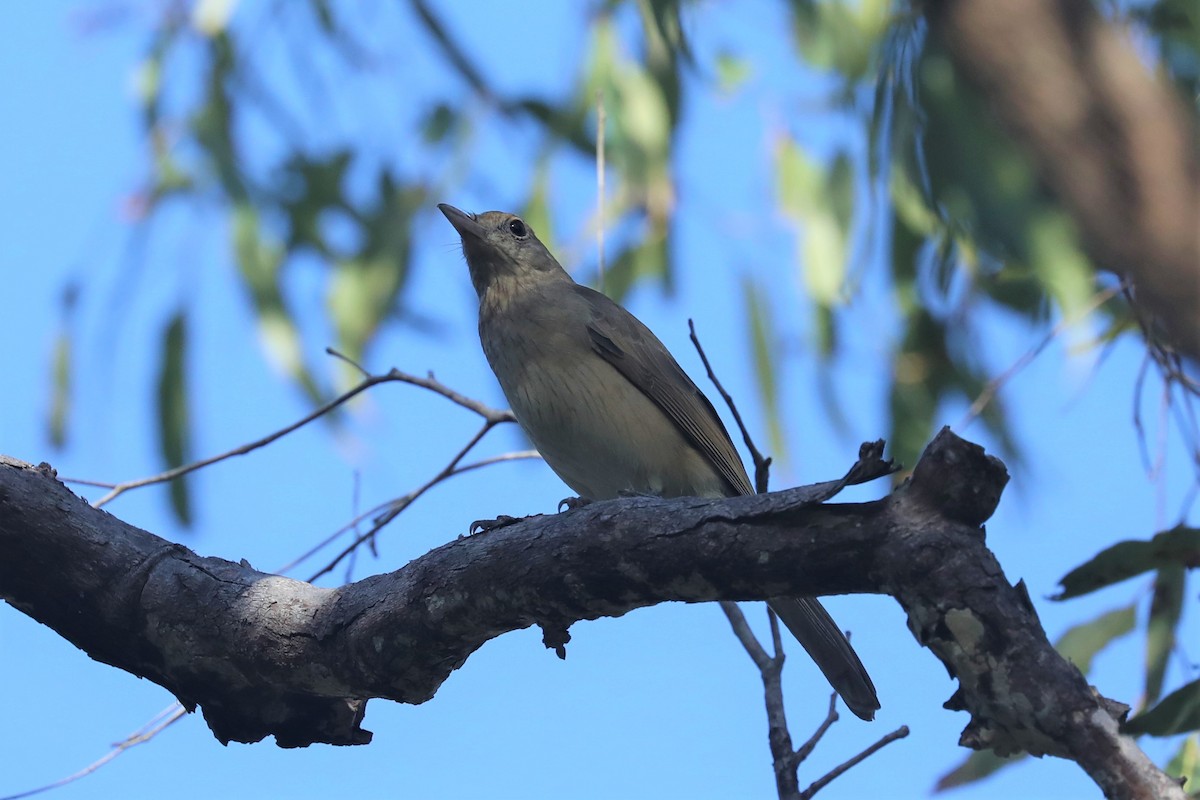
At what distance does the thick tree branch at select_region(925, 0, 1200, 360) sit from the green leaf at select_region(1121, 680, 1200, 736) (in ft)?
2.53

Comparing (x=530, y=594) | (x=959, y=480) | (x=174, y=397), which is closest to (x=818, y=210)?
(x=530, y=594)

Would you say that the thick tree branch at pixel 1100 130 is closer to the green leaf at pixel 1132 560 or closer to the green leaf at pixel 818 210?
the green leaf at pixel 1132 560

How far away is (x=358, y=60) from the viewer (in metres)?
5.31

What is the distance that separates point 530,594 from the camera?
115 inches

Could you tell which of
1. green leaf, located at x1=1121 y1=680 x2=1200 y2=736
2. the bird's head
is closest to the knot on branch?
green leaf, located at x1=1121 y1=680 x2=1200 y2=736

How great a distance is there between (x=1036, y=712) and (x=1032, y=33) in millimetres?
1136

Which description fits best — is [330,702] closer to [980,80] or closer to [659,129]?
[980,80]

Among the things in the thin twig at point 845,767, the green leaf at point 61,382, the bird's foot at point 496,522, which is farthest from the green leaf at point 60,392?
the thin twig at point 845,767

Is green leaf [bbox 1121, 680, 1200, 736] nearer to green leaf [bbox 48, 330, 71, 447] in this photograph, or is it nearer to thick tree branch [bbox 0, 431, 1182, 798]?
thick tree branch [bbox 0, 431, 1182, 798]

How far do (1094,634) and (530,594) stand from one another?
199 centimetres

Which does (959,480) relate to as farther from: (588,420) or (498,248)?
(498,248)

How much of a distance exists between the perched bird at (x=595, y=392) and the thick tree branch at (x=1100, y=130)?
1990 millimetres

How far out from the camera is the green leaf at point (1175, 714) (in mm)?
2504

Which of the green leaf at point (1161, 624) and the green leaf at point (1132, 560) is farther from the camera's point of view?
the green leaf at point (1161, 624)
